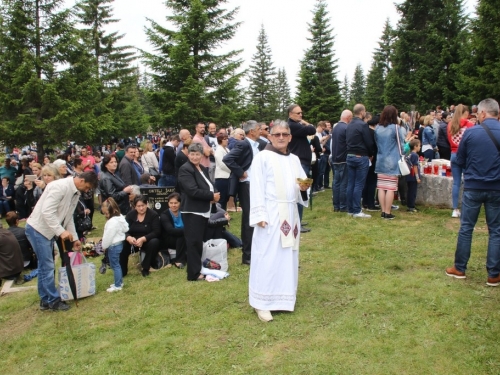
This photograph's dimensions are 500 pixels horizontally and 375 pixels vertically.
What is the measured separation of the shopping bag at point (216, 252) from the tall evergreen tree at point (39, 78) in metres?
14.3

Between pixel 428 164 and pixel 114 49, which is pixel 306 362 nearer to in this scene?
pixel 428 164

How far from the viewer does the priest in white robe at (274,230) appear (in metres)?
4.58

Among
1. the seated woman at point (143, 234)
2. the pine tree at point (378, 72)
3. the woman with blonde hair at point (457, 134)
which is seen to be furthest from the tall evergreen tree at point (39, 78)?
the pine tree at point (378, 72)

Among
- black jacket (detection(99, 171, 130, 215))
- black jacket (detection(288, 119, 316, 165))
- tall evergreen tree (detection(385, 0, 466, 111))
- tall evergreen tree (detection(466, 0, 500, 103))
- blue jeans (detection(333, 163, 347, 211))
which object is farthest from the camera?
tall evergreen tree (detection(385, 0, 466, 111))

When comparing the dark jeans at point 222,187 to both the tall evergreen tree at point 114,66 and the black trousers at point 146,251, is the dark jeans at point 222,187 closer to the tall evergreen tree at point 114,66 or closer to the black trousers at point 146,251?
the black trousers at point 146,251

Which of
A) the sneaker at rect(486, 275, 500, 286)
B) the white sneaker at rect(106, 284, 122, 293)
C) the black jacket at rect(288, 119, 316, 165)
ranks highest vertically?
the black jacket at rect(288, 119, 316, 165)

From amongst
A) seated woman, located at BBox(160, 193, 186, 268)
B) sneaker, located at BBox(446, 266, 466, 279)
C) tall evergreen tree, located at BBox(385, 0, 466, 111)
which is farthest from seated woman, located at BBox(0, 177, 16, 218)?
tall evergreen tree, located at BBox(385, 0, 466, 111)

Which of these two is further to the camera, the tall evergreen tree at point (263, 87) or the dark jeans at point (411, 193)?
the tall evergreen tree at point (263, 87)

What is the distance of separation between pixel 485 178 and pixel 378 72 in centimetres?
4457

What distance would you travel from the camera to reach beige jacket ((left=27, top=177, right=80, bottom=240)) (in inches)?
205

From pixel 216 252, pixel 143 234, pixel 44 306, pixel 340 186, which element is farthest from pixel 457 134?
pixel 44 306

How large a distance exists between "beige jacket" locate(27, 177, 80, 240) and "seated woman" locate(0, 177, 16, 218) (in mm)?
8936

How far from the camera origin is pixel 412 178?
9.14 meters

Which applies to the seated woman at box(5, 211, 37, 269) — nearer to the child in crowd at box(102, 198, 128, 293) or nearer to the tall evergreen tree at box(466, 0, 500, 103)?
the child in crowd at box(102, 198, 128, 293)
